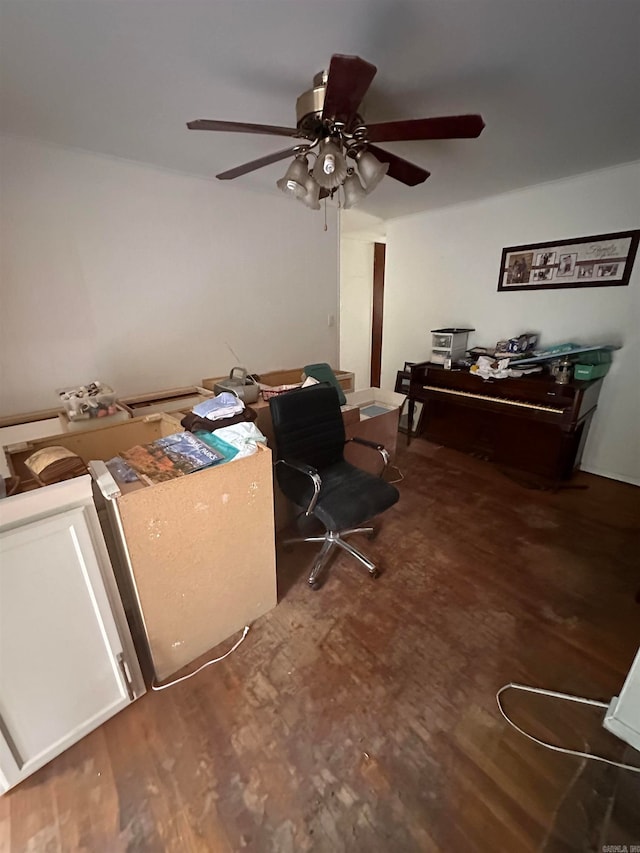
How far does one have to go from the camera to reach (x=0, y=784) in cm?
105

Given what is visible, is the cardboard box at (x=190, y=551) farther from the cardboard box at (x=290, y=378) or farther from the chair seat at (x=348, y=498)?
the cardboard box at (x=290, y=378)

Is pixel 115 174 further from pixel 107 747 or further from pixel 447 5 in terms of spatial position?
pixel 107 747

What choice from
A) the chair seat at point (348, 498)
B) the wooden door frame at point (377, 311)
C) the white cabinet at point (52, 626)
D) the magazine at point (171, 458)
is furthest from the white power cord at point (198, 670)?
the wooden door frame at point (377, 311)

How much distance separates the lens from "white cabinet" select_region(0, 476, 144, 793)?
965 mm

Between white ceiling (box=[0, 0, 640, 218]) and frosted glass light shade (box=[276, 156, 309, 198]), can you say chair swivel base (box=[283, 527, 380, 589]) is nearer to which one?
frosted glass light shade (box=[276, 156, 309, 198])

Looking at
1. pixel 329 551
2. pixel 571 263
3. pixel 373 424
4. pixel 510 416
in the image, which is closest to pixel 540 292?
pixel 571 263

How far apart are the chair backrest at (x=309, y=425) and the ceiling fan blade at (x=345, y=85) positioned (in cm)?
118

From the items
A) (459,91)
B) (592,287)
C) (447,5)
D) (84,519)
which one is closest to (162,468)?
(84,519)

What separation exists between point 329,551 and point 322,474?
0.46m

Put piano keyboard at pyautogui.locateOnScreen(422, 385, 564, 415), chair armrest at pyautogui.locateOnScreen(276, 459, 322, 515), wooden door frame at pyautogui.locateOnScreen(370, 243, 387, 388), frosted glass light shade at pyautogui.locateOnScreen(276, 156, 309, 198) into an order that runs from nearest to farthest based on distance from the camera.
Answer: frosted glass light shade at pyautogui.locateOnScreen(276, 156, 309, 198) < chair armrest at pyautogui.locateOnScreen(276, 459, 322, 515) < piano keyboard at pyautogui.locateOnScreen(422, 385, 564, 415) < wooden door frame at pyautogui.locateOnScreen(370, 243, 387, 388)

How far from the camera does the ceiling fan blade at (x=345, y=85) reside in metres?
0.97

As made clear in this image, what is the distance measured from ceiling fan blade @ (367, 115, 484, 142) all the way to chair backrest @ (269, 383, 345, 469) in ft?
3.84

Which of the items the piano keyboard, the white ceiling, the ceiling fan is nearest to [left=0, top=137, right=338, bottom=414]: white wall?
the white ceiling

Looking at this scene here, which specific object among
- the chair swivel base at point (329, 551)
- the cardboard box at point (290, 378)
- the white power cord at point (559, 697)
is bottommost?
the white power cord at point (559, 697)
